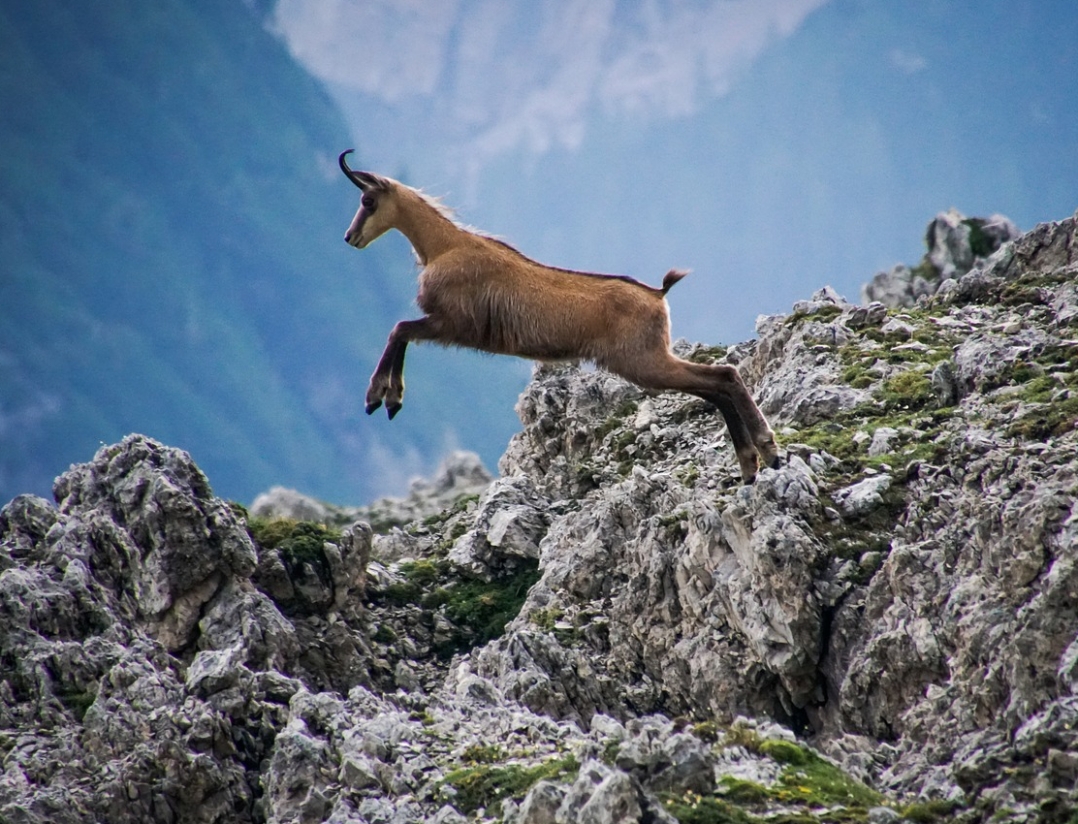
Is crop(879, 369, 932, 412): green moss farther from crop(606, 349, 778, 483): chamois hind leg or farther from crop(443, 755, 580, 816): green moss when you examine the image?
crop(443, 755, 580, 816): green moss

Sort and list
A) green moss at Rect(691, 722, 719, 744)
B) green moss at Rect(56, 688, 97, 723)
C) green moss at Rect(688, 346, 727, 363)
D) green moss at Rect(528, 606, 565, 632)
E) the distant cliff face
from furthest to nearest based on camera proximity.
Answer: green moss at Rect(688, 346, 727, 363)
green moss at Rect(528, 606, 565, 632)
green moss at Rect(56, 688, 97, 723)
green moss at Rect(691, 722, 719, 744)
the distant cliff face

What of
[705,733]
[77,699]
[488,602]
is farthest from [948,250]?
[77,699]

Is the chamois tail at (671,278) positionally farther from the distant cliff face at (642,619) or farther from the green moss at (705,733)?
the green moss at (705,733)

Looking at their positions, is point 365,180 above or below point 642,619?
above

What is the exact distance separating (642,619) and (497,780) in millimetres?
5339

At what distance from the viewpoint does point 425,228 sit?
16250 millimetres

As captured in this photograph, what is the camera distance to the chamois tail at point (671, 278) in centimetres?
1593

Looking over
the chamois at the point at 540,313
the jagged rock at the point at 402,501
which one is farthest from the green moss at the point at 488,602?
the jagged rock at the point at 402,501

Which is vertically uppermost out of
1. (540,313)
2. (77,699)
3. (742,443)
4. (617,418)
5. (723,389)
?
(617,418)

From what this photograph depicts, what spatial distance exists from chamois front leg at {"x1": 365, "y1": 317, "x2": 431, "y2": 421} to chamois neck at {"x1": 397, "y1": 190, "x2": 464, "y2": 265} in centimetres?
167

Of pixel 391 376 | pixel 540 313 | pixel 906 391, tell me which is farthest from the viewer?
pixel 906 391

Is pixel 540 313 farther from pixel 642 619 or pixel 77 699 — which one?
pixel 77 699

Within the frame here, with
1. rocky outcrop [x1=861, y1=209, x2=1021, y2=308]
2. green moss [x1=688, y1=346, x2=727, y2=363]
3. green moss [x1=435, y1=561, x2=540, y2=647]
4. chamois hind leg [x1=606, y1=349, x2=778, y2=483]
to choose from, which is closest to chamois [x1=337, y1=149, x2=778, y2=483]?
chamois hind leg [x1=606, y1=349, x2=778, y2=483]

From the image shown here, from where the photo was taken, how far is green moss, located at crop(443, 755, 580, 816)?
1115 cm
